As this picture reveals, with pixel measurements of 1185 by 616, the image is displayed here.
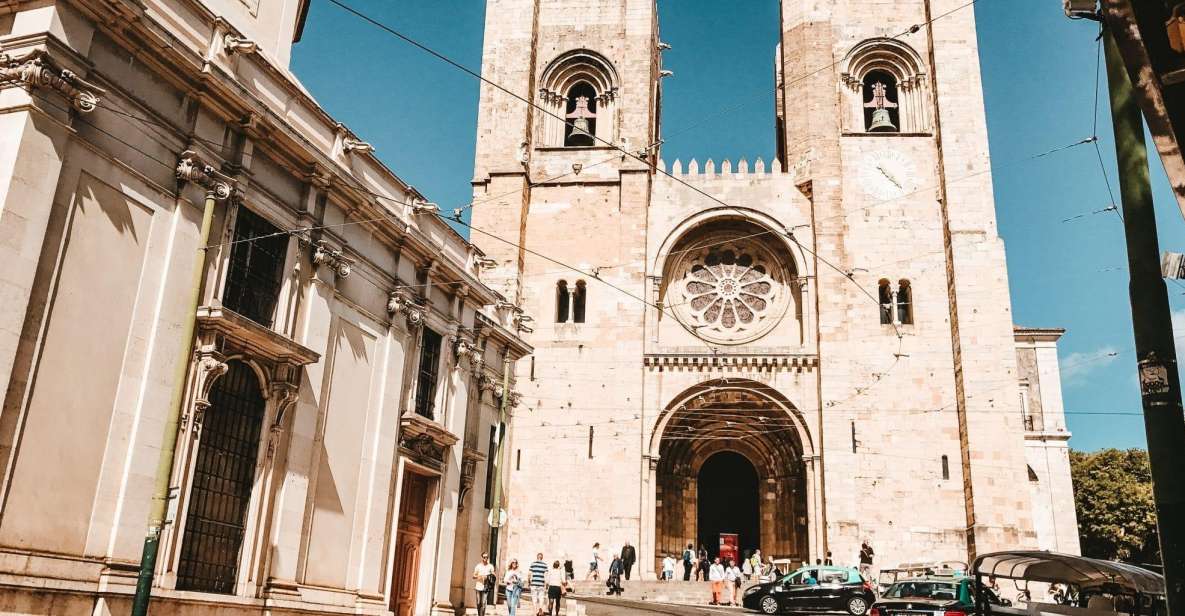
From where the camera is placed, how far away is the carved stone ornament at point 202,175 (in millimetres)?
11266

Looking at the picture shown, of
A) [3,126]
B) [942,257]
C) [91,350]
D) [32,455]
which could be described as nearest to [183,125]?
[3,126]

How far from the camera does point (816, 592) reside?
18.6 meters

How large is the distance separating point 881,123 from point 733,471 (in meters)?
13.0

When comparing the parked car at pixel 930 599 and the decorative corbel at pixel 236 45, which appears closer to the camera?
the decorative corbel at pixel 236 45

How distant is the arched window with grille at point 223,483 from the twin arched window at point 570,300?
17530mm

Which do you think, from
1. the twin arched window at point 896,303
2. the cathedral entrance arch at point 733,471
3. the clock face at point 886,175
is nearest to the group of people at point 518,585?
the cathedral entrance arch at point 733,471

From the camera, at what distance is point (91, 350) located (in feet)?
32.8

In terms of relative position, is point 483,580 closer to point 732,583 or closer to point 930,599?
point 930,599

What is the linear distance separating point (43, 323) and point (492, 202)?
849 inches

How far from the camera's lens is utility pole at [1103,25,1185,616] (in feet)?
14.3

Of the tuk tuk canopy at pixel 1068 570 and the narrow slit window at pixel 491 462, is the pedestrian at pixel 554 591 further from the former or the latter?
the tuk tuk canopy at pixel 1068 570

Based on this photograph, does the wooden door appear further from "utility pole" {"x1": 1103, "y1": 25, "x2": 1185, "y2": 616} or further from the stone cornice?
"utility pole" {"x1": 1103, "y1": 25, "x2": 1185, "y2": 616}

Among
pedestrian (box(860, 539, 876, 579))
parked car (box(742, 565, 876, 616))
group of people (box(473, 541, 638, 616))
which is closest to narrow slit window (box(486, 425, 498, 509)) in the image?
group of people (box(473, 541, 638, 616))

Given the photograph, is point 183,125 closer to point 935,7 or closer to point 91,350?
point 91,350
